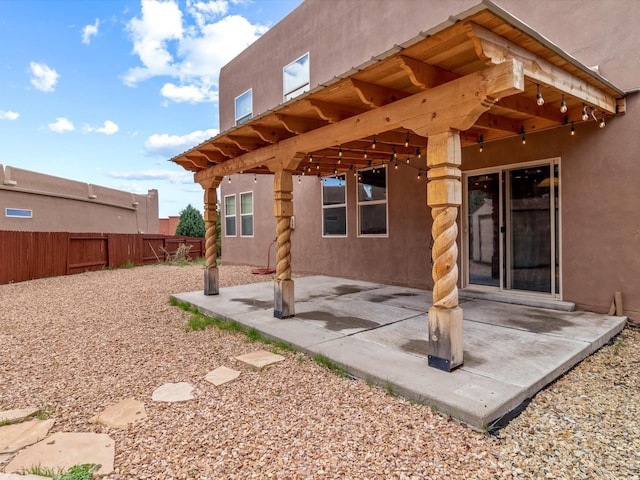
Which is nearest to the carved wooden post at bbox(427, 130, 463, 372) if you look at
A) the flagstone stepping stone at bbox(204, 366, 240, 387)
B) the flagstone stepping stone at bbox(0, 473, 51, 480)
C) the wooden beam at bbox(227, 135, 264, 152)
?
the flagstone stepping stone at bbox(204, 366, 240, 387)

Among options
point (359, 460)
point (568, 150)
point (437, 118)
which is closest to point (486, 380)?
point (359, 460)

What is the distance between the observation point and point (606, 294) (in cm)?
462

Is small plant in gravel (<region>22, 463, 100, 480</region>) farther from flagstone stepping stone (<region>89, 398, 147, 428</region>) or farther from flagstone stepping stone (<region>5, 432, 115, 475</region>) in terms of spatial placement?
flagstone stepping stone (<region>89, 398, 147, 428</region>)

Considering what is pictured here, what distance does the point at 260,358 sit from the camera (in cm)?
369

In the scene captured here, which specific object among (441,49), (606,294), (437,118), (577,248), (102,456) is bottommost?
(102,456)

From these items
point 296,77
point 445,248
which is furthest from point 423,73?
point 296,77

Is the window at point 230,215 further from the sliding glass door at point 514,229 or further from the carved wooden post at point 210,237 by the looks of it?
the sliding glass door at point 514,229

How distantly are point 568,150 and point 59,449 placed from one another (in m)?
6.10

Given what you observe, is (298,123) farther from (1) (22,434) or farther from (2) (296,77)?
(2) (296,77)

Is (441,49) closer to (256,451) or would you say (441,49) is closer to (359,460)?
(359,460)

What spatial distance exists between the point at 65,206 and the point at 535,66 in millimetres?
17444

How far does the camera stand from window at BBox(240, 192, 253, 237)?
11.7 metres

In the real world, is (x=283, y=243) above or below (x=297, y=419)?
above

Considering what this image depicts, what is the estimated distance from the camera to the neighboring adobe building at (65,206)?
12797 millimetres
